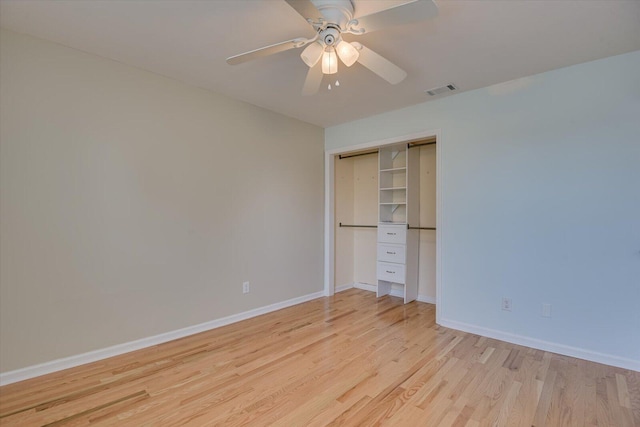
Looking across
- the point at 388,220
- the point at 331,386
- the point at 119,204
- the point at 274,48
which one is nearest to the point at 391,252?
the point at 388,220

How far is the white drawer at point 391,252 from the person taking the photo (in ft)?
13.6

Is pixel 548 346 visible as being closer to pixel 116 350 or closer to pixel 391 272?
pixel 391 272

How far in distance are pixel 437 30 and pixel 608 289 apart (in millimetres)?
2436

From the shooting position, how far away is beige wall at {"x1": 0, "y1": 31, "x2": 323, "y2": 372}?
87.5 inches

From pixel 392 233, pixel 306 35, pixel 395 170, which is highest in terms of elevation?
pixel 306 35

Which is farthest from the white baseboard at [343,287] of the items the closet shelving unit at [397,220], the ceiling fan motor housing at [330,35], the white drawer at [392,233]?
the ceiling fan motor housing at [330,35]

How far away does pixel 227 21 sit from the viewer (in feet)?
6.73

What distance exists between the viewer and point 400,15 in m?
1.58

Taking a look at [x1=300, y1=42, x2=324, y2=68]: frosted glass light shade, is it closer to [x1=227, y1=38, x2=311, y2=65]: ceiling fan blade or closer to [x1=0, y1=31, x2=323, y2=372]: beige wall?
[x1=227, y1=38, x2=311, y2=65]: ceiling fan blade

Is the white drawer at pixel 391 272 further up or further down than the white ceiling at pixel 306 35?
further down

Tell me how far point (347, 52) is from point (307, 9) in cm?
53

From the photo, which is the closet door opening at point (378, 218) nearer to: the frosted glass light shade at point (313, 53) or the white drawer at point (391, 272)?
the white drawer at point (391, 272)

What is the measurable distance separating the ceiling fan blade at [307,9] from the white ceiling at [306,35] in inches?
13.5

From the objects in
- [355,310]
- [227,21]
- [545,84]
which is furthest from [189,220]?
[545,84]
